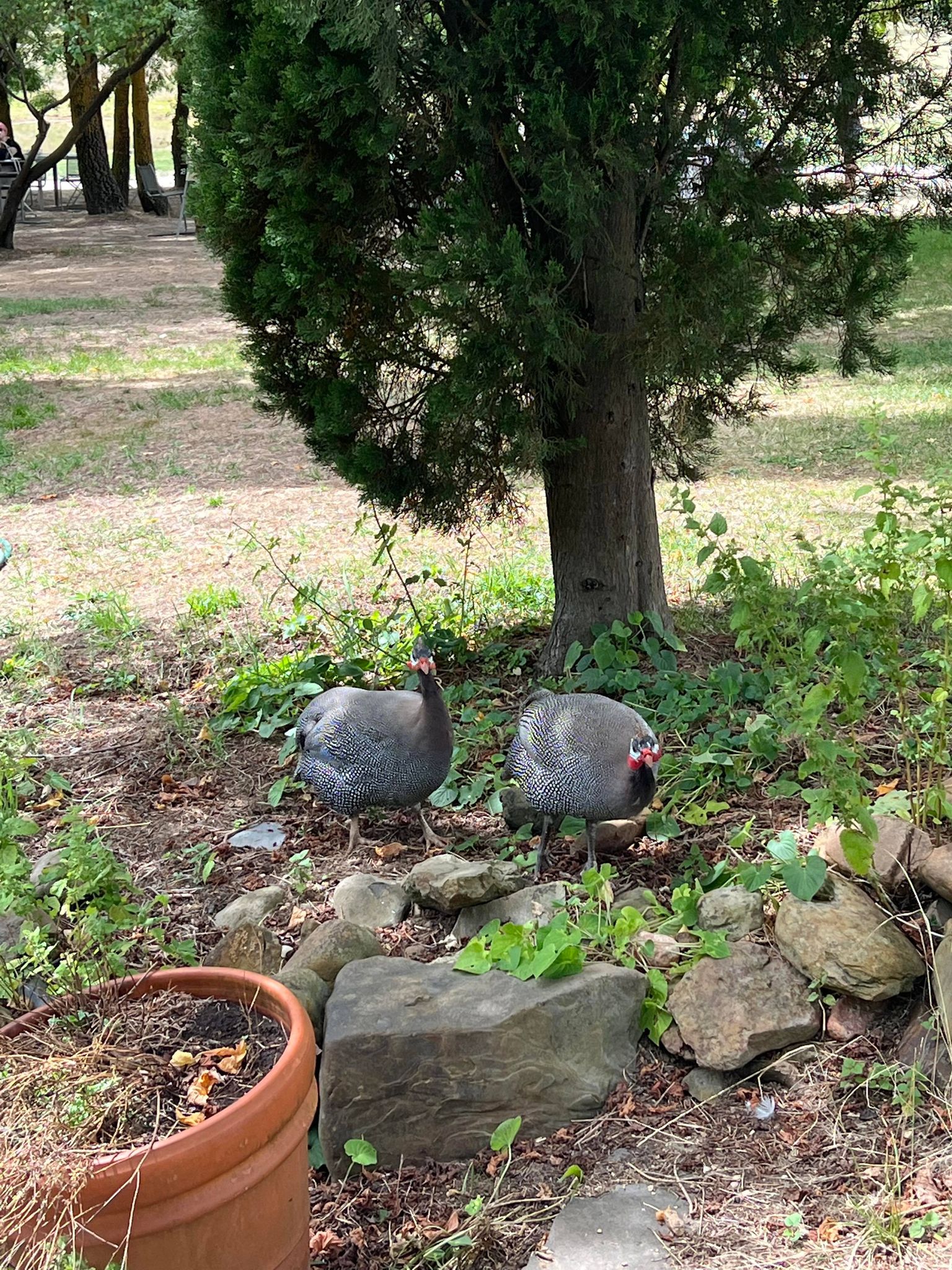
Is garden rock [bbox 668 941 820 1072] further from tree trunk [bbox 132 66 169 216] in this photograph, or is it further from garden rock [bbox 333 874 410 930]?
tree trunk [bbox 132 66 169 216]

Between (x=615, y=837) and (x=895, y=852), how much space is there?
3.33 feet

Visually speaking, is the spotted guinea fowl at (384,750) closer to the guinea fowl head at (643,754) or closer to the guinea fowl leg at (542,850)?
the guinea fowl leg at (542,850)

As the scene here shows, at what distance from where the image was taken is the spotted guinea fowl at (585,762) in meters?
3.80

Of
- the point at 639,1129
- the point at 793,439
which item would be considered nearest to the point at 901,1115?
the point at 639,1129

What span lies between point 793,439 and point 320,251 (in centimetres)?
619

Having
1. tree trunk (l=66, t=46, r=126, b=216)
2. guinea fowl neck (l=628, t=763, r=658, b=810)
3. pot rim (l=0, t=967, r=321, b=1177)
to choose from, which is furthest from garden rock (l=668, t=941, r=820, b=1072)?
tree trunk (l=66, t=46, r=126, b=216)

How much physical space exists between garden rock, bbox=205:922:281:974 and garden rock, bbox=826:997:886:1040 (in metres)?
1.50

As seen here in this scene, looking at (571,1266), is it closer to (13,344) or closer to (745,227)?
(745,227)

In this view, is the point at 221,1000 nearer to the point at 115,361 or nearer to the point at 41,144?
the point at 115,361

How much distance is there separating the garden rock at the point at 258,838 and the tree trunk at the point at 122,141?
27168mm

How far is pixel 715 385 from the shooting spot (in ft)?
17.4

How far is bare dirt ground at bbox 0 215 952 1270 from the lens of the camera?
2822 mm

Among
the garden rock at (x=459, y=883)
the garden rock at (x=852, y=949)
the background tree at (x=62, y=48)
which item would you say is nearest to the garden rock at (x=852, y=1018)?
the garden rock at (x=852, y=949)

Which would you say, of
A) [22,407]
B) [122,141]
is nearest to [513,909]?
[22,407]
